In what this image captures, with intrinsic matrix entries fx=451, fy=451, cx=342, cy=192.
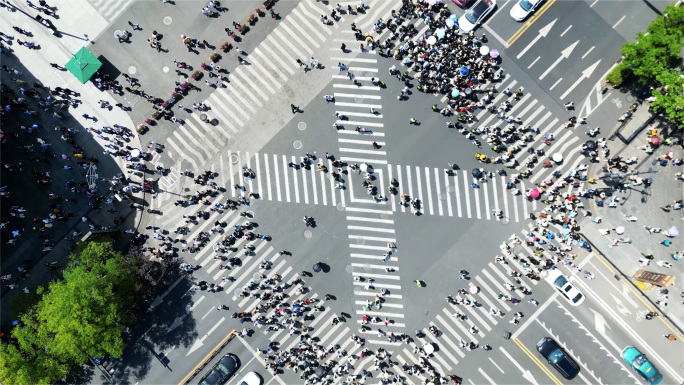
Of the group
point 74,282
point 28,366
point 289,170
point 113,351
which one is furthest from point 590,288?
point 28,366

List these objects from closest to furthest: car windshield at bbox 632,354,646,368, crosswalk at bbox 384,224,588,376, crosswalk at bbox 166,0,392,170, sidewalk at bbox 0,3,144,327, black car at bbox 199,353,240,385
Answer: car windshield at bbox 632,354,646,368, crosswalk at bbox 384,224,588,376, black car at bbox 199,353,240,385, crosswalk at bbox 166,0,392,170, sidewalk at bbox 0,3,144,327

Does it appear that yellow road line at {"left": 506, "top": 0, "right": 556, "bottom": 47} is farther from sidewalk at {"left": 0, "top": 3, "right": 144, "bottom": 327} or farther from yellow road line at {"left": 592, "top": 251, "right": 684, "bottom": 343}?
sidewalk at {"left": 0, "top": 3, "right": 144, "bottom": 327}

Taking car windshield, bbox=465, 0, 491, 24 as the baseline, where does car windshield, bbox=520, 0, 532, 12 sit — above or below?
above

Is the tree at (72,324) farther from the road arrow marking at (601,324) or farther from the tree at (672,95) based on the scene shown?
the tree at (672,95)

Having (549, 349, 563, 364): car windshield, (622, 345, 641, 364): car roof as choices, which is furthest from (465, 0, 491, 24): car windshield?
(622, 345, 641, 364): car roof

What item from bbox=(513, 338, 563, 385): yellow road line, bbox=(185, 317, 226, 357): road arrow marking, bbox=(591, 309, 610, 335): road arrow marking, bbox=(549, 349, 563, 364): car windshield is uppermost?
bbox=(591, 309, 610, 335): road arrow marking

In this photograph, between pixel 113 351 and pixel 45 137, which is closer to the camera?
pixel 113 351

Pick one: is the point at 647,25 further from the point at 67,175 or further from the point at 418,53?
the point at 67,175
